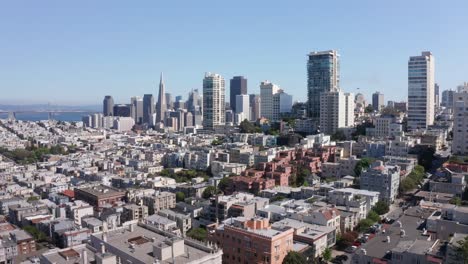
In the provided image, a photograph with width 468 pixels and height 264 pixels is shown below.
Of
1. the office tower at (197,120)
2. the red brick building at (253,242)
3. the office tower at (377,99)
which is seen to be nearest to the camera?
the red brick building at (253,242)

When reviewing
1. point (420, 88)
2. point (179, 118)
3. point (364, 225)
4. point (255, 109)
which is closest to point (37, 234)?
point (364, 225)

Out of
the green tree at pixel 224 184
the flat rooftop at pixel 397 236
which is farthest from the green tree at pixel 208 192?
the flat rooftop at pixel 397 236

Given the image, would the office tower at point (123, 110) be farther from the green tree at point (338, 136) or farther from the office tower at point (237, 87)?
the green tree at point (338, 136)

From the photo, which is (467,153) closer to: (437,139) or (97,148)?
(437,139)

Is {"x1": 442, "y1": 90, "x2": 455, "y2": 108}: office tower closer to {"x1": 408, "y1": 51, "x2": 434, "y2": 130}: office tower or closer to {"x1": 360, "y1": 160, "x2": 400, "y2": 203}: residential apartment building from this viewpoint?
{"x1": 408, "y1": 51, "x2": 434, "y2": 130}: office tower

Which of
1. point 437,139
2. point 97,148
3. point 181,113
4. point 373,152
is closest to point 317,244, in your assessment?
point 373,152

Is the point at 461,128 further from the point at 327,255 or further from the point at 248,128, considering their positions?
the point at 248,128
